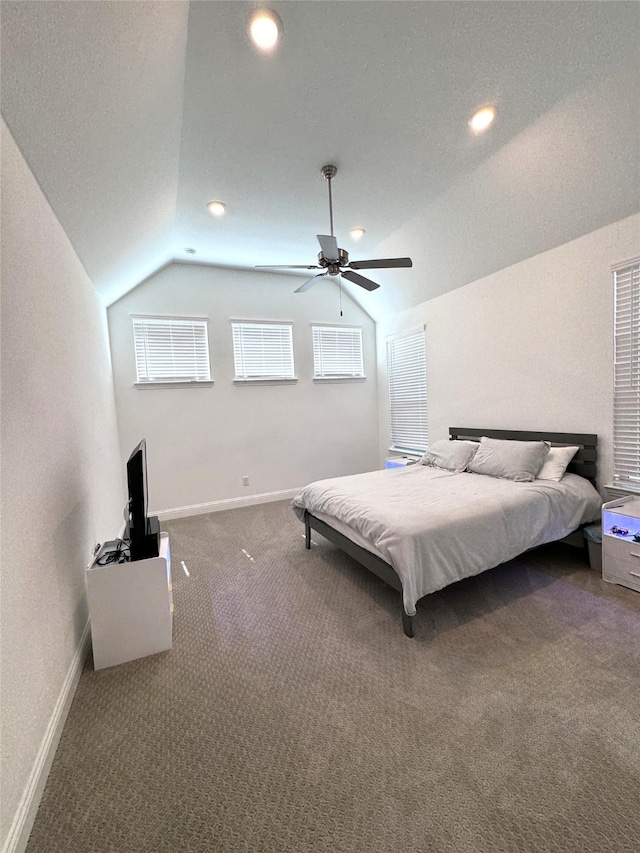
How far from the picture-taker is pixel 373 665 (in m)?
1.78

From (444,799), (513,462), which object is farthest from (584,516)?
(444,799)

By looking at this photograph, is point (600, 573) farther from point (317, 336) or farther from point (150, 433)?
point (150, 433)

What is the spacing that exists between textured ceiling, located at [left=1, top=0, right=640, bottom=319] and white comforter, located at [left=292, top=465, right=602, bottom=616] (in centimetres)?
224

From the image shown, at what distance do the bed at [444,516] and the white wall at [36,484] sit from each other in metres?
1.68

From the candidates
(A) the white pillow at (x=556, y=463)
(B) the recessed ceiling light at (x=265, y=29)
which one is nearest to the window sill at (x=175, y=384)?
(B) the recessed ceiling light at (x=265, y=29)

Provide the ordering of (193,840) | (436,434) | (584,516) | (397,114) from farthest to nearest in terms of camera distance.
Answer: (436,434) < (584,516) < (397,114) < (193,840)

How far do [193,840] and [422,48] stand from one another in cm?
342

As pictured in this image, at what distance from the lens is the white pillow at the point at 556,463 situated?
113 inches

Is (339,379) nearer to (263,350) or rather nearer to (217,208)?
(263,350)

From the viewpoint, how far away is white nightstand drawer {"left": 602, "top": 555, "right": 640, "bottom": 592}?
2.30 metres

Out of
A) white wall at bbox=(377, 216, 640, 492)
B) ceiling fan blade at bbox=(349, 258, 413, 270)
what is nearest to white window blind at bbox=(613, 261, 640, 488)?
white wall at bbox=(377, 216, 640, 492)

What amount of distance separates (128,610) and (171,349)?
3219mm

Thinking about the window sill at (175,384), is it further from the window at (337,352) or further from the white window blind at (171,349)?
the window at (337,352)

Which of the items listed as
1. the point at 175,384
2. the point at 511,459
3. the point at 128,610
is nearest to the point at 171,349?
the point at 175,384
